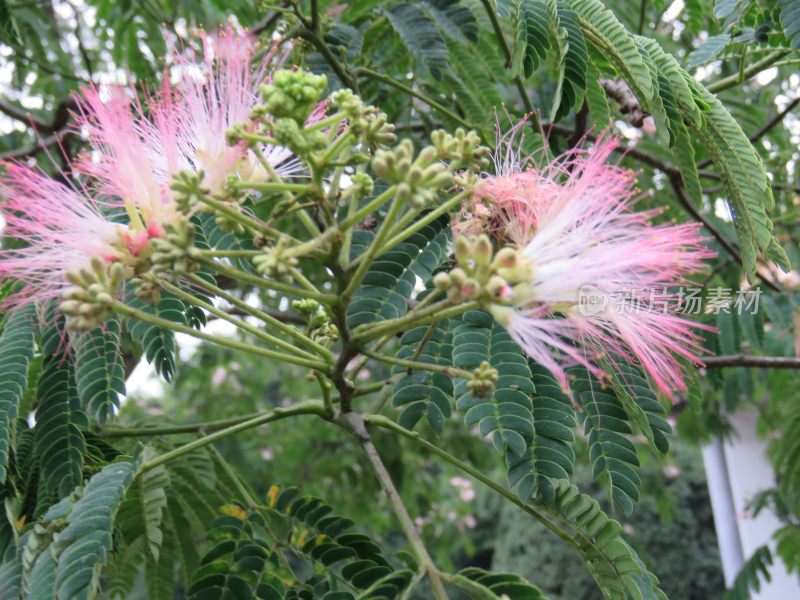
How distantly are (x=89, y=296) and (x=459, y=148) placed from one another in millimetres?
643

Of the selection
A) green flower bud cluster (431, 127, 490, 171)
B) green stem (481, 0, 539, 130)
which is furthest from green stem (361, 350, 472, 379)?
green stem (481, 0, 539, 130)

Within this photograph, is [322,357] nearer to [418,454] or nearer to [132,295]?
[132,295]

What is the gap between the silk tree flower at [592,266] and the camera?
1378 millimetres

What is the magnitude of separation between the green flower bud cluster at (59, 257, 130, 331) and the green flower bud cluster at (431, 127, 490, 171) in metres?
0.56

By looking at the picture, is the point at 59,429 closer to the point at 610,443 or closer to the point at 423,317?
the point at 423,317

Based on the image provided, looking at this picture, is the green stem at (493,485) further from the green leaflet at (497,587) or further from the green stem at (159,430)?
the green stem at (159,430)

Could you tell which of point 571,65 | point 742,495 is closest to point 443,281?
point 571,65

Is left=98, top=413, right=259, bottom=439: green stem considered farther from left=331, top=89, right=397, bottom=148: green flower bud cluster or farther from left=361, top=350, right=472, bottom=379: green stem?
left=331, top=89, right=397, bottom=148: green flower bud cluster

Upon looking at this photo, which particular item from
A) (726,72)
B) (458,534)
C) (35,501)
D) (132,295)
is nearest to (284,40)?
(132,295)

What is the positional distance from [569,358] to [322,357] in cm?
53

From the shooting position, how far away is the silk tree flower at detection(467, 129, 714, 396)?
138 centimetres

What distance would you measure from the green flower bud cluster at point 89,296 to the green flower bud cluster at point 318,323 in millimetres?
510

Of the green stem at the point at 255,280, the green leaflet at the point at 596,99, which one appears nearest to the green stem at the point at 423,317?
the green stem at the point at 255,280

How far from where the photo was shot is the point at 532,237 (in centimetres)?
154
